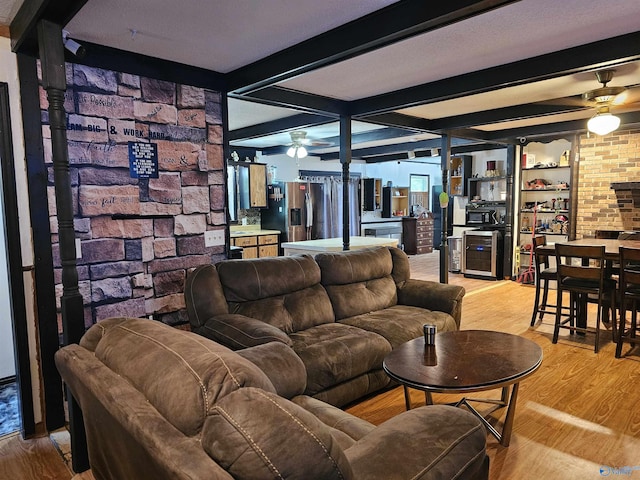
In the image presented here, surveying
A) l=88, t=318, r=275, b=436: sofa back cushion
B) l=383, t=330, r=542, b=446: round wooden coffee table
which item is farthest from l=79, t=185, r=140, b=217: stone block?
l=383, t=330, r=542, b=446: round wooden coffee table

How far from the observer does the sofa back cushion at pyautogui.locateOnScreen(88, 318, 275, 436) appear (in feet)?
3.65

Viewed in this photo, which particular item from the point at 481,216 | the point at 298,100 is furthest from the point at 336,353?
the point at 481,216

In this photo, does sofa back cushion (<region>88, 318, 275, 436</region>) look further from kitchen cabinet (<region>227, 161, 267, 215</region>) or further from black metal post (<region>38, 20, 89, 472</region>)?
kitchen cabinet (<region>227, 161, 267, 215</region>)

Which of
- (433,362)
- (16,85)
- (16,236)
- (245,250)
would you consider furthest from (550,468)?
(245,250)

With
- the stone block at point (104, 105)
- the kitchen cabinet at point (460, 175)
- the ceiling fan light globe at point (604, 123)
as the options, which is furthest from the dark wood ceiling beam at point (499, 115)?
the stone block at point (104, 105)

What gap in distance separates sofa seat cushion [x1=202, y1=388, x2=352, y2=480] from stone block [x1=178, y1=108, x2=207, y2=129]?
8.89 feet

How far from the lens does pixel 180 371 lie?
1.17 metres

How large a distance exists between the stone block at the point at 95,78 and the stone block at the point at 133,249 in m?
1.03

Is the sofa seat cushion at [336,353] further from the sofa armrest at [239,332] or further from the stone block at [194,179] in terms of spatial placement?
the stone block at [194,179]

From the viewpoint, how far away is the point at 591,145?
21.4 ft

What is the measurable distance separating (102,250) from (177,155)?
0.88 meters

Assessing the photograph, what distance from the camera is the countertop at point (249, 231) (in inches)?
283

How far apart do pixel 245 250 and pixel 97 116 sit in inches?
173

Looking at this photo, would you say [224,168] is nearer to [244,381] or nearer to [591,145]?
[244,381]
